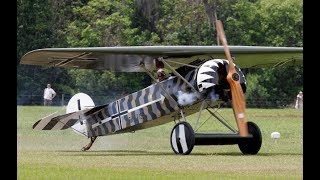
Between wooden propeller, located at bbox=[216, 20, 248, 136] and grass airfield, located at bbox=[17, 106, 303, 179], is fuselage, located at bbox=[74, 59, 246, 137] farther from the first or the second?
grass airfield, located at bbox=[17, 106, 303, 179]

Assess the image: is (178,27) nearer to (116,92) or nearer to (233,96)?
(116,92)

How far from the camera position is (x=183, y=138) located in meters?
17.1

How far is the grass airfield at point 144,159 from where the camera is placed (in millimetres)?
12561

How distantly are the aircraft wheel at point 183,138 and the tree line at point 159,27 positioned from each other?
3241 centimetres

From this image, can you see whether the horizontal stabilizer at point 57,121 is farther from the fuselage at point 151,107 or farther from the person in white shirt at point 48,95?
the person in white shirt at point 48,95

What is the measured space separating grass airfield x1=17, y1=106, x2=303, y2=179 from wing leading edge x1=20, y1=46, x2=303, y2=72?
5.23 ft

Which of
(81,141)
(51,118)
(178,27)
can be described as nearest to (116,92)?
(178,27)

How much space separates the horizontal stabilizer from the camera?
758 inches

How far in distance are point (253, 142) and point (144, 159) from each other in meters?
2.32

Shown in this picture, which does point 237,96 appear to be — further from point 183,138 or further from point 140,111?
point 140,111

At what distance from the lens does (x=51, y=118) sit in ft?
63.2

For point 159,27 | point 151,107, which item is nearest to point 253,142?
point 151,107

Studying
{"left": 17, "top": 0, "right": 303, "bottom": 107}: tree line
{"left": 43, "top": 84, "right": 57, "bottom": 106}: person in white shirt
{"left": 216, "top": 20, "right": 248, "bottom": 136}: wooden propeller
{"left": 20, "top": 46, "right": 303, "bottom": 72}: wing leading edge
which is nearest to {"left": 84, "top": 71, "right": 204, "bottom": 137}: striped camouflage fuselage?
{"left": 20, "top": 46, "right": 303, "bottom": 72}: wing leading edge

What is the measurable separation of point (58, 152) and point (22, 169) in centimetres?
518
